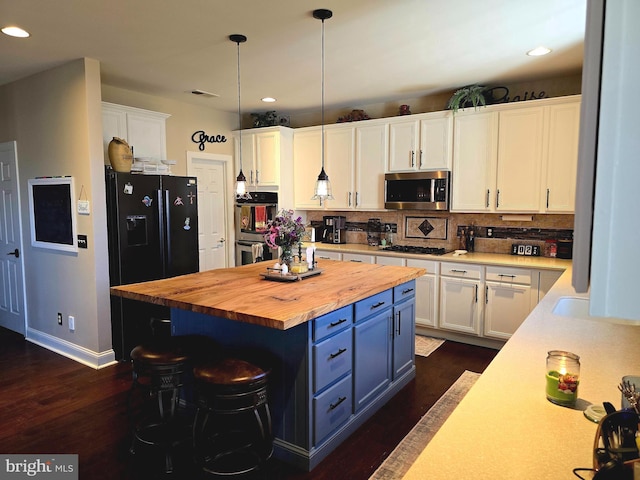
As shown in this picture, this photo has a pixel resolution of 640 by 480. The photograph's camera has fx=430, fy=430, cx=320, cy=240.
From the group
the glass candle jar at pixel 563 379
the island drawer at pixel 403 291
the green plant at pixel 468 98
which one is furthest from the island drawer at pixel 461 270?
the glass candle jar at pixel 563 379

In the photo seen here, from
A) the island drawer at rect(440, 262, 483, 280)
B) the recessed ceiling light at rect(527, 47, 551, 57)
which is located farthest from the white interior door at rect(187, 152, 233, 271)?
the recessed ceiling light at rect(527, 47, 551, 57)

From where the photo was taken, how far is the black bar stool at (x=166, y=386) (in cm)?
230

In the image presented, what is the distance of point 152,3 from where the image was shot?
8.27 feet

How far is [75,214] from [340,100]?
3046 millimetres

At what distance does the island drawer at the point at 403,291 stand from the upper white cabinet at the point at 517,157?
1.47 m

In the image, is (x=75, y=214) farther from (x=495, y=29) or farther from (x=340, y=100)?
(x=495, y=29)

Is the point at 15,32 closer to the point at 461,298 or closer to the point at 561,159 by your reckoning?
the point at 461,298

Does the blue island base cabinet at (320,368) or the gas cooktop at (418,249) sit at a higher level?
the gas cooktop at (418,249)

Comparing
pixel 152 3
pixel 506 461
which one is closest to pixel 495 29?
pixel 152 3

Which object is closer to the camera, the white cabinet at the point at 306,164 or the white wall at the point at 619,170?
the white wall at the point at 619,170

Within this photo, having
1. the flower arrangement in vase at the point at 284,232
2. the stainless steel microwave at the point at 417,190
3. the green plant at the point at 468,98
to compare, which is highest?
the green plant at the point at 468,98

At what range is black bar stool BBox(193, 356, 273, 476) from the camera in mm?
2092

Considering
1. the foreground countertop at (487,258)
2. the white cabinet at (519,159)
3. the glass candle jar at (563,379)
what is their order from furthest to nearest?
the white cabinet at (519,159), the foreground countertop at (487,258), the glass candle jar at (563,379)

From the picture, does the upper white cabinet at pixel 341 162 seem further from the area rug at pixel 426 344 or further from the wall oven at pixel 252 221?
the area rug at pixel 426 344
